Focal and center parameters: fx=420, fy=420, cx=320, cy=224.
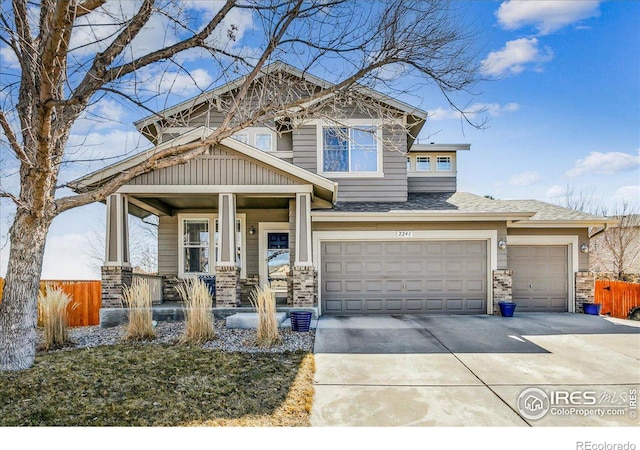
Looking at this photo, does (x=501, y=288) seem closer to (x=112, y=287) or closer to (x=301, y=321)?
(x=301, y=321)

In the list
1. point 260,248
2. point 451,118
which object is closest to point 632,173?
point 451,118

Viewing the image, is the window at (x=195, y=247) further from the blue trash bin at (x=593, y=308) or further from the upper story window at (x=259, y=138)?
the blue trash bin at (x=593, y=308)

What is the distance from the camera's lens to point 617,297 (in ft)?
39.1

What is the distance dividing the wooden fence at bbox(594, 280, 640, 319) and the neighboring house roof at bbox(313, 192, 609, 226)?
2.07 metres

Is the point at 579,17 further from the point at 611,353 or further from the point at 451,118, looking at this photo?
the point at 611,353

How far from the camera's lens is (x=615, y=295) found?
12.0m

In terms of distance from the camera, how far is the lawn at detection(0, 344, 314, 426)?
4.36m

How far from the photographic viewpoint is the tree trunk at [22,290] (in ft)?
19.2

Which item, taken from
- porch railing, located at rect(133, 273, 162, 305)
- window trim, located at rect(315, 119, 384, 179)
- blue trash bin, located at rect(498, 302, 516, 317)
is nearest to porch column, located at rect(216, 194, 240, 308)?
porch railing, located at rect(133, 273, 162, 305)

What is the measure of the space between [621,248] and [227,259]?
55.3 feet

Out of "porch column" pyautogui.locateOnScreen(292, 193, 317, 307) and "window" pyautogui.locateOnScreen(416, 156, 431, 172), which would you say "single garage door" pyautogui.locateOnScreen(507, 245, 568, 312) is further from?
"porch column" pyautogui.locateOnScreen(292, 193, 317, 307)

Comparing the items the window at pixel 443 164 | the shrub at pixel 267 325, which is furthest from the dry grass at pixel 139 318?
the window at pixel 443 164

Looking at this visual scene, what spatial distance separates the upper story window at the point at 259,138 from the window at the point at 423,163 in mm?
4922

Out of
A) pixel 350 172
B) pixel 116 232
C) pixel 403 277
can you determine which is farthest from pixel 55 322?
pixel 350 172
